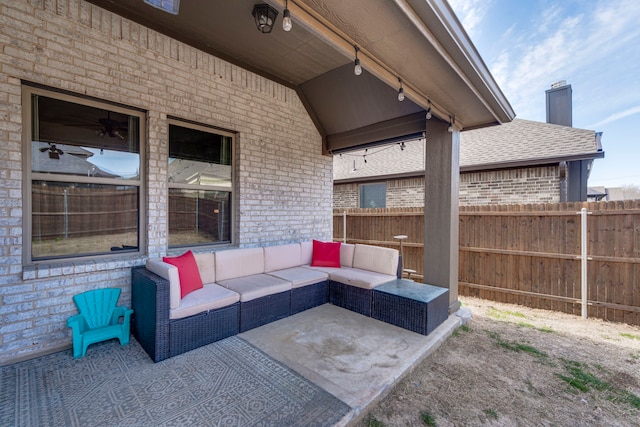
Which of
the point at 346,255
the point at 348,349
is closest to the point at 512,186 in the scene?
the point at 346,255

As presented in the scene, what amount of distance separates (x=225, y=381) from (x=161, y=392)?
1.53ft

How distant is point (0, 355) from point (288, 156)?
410 centimetres

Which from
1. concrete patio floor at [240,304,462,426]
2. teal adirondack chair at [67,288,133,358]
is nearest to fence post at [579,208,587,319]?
concrete patio floor at [240,304,462,426]

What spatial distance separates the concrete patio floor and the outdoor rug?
0.45ft

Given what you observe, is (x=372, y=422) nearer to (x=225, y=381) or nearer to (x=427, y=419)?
(x=427, y=419)

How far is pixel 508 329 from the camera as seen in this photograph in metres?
3.55

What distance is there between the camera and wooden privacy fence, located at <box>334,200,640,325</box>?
3758mm

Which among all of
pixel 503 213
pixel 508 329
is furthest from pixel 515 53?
pixel 508 329

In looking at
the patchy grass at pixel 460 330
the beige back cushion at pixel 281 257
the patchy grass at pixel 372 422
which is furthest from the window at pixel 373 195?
the patchy grass at pixel 372 422

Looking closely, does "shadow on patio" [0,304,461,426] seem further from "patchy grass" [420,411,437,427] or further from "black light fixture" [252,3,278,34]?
"black light fixture" [252,3,278,34]

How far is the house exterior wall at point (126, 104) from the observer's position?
2430 millimetres

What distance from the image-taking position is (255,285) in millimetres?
3311

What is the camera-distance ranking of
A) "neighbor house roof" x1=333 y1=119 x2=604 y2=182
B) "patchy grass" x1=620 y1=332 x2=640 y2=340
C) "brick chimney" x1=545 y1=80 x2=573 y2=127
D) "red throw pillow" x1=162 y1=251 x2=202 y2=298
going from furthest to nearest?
"brick chimney" x1=545 y1=80 x2=573 y2=127 → "neighbor house roof" x1=333 y1=119 x2=604 y2=182 → "patchy grass" x1=620 y1=332 x2=640 y2=340 → "red throw pillow" x1=162 y1=251 x2=202 y2=298

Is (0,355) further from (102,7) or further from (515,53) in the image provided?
(515,53)
